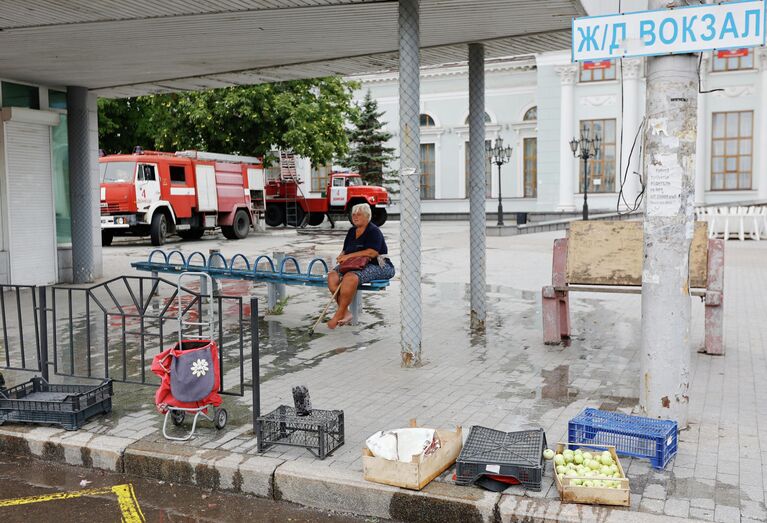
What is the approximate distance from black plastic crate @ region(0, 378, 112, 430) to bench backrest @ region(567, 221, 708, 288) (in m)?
4.85

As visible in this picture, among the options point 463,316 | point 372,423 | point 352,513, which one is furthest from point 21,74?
point 352,513

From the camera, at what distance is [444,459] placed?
459 centimetres

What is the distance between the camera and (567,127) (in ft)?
125

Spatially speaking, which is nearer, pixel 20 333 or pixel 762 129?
pixel 20 333

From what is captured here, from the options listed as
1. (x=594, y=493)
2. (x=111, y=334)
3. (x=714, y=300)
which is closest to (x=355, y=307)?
(x=111, y=334)

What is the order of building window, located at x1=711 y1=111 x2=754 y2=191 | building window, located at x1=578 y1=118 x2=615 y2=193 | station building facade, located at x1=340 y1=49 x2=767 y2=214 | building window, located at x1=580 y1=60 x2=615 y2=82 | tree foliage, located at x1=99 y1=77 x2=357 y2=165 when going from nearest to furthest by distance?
tree foliage, located at x1=99 y1=77 x2=357 y2=165 → station building facade, located at x1=340 y1=49 x2=767 y2=214 → building window, located at x1=711 y1=111 x2=754 y2=191 → building window, located at x1=580 y1=60 x2=615 y2=82 → building window, located at x1=578 y1=118 x2=615 y2=193

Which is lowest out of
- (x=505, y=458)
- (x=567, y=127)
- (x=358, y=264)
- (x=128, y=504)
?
(x=128, y=504)

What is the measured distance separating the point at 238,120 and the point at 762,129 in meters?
23.6

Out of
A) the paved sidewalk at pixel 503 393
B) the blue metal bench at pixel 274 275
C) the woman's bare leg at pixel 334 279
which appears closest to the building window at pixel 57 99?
the blue metal bench at pixel 274 275

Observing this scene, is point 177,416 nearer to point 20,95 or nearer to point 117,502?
point 117,502

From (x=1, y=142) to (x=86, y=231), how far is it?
2.21 m

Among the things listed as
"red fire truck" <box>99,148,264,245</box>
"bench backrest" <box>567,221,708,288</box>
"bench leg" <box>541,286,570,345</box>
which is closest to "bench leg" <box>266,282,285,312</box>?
"bench leg" <box>541,286,570,345</box>

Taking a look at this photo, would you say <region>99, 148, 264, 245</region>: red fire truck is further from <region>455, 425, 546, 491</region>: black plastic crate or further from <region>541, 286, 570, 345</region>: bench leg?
<region>455, 425, 546, 491</region>: black plastic crate

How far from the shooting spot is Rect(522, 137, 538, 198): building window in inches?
1667
